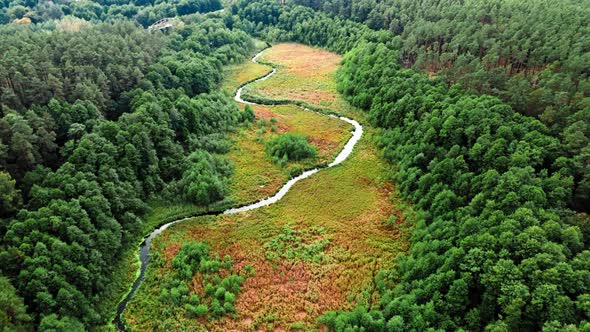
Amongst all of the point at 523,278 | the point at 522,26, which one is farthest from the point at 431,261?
the point at 522,26

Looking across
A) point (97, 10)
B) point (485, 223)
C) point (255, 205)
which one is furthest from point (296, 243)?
point (97, 10)

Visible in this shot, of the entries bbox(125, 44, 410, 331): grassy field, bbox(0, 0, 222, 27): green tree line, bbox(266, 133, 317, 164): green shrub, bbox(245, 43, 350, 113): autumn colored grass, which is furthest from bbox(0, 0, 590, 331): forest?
bbox(0, 0, 222, 27): green tree line

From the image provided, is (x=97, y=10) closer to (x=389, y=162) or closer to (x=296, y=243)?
(x=389, y=162)

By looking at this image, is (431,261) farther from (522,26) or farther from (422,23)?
(422,23)

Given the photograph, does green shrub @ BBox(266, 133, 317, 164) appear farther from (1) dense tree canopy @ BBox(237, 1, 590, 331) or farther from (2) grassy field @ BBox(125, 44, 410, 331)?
(1) dense tree canopy @ BBox(237, 1, 590, 331)

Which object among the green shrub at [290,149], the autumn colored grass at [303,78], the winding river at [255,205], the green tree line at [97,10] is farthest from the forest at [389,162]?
the green tree line at [97,10]

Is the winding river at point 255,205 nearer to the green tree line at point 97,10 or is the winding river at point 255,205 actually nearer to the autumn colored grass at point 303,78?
the autumn colored grass at point 303,78

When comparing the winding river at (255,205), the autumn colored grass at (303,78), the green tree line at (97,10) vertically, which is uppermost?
the green tree line at (97,10)
